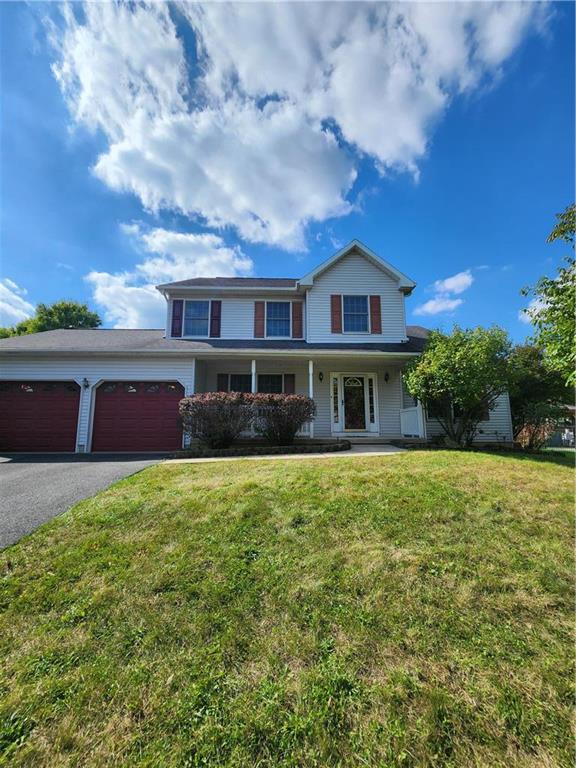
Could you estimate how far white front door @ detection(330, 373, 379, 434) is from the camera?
40.5ft

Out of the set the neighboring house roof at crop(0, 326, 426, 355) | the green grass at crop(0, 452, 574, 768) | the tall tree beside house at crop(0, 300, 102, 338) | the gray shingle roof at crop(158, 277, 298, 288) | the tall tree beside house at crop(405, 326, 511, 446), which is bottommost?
the green grass at crop(0, 452, 574, 768)

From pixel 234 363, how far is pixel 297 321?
317 cm

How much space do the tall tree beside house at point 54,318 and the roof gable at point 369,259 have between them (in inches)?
1175

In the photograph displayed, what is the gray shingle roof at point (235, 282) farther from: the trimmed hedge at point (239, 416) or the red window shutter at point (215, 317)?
the trimmed hedge at point (239, 416)

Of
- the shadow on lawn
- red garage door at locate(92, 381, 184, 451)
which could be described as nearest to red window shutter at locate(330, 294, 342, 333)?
the shadow on lawn

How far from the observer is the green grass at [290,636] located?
5.35ft

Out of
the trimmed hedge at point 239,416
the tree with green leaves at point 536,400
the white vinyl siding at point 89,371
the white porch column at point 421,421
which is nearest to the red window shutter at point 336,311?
the trimmed hedge at point 239,416

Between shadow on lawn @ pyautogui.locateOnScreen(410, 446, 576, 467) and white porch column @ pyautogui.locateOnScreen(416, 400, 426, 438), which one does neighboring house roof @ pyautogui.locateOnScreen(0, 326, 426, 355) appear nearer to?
white porch column @ pyautogui.locateOnScreen(416, 400, 426, 438)

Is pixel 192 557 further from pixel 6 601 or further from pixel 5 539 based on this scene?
pixel 5 539

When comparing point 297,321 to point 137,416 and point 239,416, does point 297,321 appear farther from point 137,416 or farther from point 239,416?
point 137,416

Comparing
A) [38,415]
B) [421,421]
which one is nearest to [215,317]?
[38,415]

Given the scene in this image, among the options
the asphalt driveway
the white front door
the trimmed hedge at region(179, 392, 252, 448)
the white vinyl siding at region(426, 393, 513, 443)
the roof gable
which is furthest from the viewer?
the roof gable

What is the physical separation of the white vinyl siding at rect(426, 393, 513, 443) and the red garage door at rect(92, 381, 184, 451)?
928 centimetres

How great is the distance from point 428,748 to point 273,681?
856 millimetres
